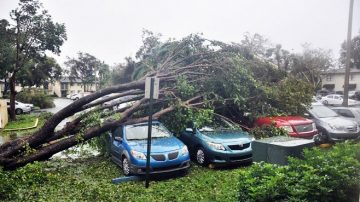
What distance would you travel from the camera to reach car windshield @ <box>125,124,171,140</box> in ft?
23.1

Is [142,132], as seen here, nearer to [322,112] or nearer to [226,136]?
[226,136]

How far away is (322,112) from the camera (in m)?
10.3

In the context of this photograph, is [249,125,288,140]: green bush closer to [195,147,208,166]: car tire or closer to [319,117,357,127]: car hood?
[195,147,208,166]: car tire

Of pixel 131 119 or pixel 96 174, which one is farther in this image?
pixel 131 119

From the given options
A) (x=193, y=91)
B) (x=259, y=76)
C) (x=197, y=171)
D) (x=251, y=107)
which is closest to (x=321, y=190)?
(x=197, y=171)

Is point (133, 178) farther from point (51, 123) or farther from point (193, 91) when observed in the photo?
point (193, 91)

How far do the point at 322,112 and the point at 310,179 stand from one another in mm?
7562

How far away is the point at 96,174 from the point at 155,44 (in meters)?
4.00

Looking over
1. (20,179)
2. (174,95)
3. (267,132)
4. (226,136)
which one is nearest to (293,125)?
(267,132)

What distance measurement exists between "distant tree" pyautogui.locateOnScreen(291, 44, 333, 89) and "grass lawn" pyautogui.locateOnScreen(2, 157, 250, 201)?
5639 mm

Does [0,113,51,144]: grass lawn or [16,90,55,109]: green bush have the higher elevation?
[16,90,55,109]: green bush

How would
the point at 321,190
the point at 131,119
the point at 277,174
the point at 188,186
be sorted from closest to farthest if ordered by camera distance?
the point at 321,190 < the point at 277,174 < the point at 188,186 < the point at 131,119

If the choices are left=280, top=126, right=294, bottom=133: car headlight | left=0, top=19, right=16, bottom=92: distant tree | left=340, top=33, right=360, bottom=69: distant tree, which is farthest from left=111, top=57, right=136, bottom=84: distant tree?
left=340, top=33, right=360, bottom=69: distant tree

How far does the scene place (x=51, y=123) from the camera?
6.94 m
